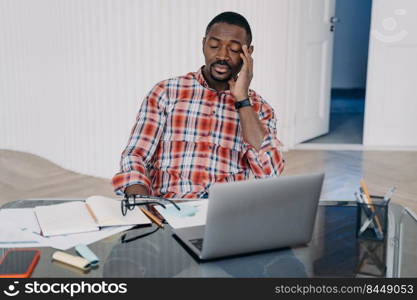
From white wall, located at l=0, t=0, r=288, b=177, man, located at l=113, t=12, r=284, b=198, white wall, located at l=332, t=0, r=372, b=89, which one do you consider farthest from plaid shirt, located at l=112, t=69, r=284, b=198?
white wall, located at l=332, t=0, r=372, b=89

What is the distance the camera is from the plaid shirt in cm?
198

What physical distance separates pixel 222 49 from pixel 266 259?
36.4 inches

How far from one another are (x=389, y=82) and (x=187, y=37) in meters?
1.98

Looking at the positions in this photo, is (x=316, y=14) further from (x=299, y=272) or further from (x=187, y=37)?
(x=299, y=272)

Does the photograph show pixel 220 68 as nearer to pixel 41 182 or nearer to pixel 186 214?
pixel 186 214

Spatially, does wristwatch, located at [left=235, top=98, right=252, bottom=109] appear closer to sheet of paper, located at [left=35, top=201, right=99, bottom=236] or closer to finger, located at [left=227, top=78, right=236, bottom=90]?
finger, located at [left=227, top=78, right=236, bottom=90]

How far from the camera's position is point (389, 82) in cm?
515

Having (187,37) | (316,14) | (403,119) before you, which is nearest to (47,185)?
(187,37)

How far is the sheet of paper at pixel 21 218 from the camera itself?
4.71 feet

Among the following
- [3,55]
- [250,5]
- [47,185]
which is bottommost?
[47,185]

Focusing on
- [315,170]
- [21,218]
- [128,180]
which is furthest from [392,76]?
[21,218]

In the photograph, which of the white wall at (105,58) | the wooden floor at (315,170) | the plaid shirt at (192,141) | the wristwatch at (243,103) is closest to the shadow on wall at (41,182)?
the wooden floor at (315,170)

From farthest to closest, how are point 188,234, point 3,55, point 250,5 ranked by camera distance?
point 3,55, point 250,5, point 188,234

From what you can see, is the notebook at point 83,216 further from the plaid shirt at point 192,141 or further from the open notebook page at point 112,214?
the plaid shirt at point 192,141
